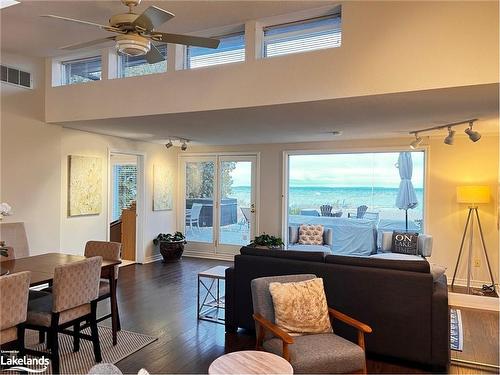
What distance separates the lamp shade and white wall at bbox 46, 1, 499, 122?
3005 millimetres

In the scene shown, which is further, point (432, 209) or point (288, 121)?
point (432, 209)

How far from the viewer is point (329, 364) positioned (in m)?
2.42

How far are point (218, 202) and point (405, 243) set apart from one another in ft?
12.3

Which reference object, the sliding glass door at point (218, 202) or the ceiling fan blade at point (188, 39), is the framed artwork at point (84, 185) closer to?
the sliding glass door at point (218, 202)

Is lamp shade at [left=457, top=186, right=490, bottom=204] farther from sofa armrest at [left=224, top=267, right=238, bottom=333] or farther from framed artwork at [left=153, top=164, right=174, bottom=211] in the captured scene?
framed artwork at [left=153, top=164, right=174, bottom=211]

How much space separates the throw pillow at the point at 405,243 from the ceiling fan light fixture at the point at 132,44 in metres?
5.12

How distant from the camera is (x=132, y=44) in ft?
8.15

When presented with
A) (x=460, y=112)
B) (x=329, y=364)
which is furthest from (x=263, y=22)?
(x=329, y=364)

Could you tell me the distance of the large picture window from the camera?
7699 mm

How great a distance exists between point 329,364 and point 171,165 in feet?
20.7

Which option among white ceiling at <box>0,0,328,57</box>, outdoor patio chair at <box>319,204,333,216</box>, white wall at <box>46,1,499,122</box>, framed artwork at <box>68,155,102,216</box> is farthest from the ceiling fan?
outdoor patio chair at <box>319,204,333,216</box>

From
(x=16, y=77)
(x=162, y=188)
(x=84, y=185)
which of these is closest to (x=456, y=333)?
(x=84, y=185)

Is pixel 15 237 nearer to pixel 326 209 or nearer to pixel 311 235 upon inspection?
pixel 311 235

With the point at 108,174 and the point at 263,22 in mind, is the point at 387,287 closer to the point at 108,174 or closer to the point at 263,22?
the point at 263,22
